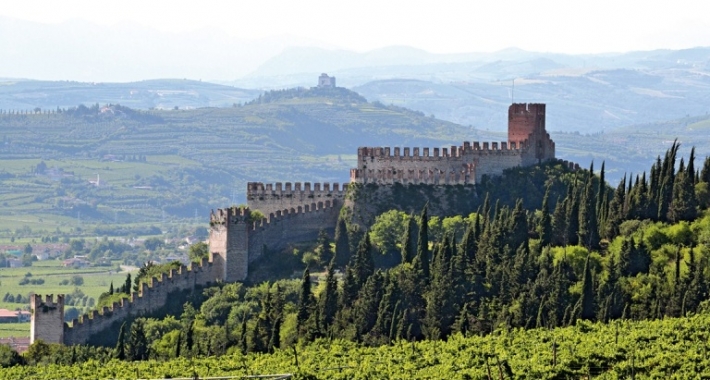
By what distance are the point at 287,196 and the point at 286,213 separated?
2.77 metres

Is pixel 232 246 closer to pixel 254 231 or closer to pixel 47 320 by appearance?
pixel 254 231

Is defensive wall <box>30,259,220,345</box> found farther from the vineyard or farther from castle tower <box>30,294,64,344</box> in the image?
the vineyard

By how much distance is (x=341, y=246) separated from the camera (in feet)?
300

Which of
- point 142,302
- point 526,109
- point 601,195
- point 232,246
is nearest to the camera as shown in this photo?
point 142,302

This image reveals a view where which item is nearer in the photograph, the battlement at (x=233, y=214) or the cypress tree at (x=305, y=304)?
the cypress tree at (x=305, y=304)

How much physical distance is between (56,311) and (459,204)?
22472 mm

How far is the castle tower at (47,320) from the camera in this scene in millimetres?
85125

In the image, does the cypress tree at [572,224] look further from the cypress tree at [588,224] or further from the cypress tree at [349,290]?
the cypress tree at [349,290]

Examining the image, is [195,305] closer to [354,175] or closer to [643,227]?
[354,175]

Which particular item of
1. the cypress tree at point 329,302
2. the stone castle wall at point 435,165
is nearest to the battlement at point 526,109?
the stone castle wall at point 435,165

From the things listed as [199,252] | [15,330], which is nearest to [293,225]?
[199,252]

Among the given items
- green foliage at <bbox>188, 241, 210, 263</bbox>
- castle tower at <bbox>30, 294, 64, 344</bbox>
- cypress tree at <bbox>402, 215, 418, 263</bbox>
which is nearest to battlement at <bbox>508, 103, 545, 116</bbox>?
cypress tree at <bbox>402, 215, 418, 263</bbox>

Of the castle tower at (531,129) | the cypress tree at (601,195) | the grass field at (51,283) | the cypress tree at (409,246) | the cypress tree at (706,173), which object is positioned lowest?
the grass field at (51,283)

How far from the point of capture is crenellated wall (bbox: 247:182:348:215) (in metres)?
96.6
